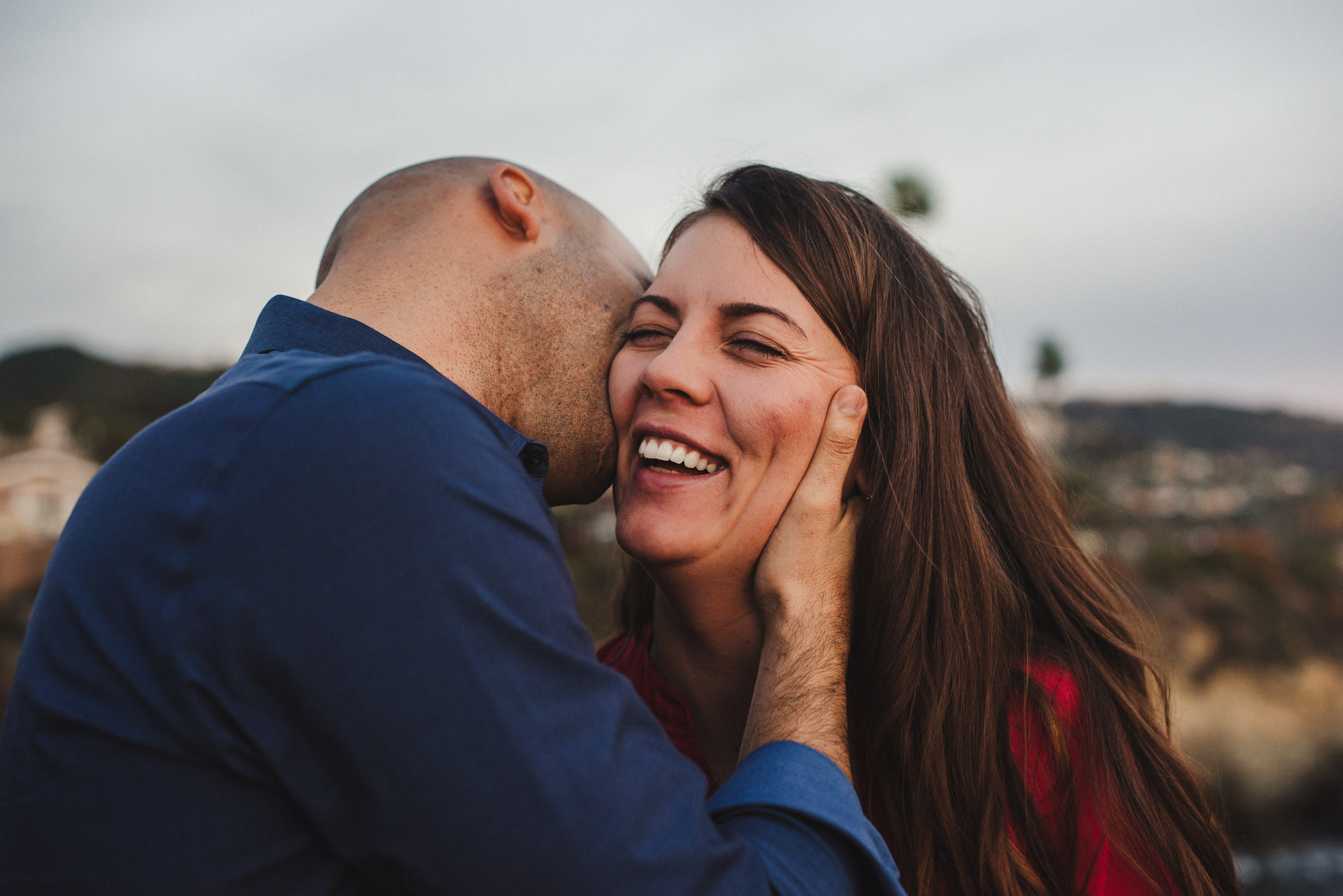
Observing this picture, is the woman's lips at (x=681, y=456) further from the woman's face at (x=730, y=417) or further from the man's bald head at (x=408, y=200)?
the man's bald head at (x=408, y=200)

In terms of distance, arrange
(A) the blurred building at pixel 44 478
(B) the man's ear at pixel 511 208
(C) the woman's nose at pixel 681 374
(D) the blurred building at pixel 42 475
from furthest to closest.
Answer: (A) the blurred building at pixel 44 478, (D) the blurred building at pixel 42 475, (B) the man's ear at pixel 511 208, (C) the woman's nose at pixel 681 374

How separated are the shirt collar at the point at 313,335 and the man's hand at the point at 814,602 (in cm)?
89

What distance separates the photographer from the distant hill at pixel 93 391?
21062 millimetres

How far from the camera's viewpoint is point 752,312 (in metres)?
2.41

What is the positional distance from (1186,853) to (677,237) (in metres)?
2.42

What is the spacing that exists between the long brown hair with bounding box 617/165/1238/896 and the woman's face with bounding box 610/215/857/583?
0.13 m

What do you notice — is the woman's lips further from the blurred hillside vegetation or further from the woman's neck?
the blurred hillside vegetation

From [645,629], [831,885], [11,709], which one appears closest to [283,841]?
[11,709]

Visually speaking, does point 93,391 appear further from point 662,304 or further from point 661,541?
point 661,541

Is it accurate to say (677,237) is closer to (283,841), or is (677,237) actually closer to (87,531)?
(87,531)

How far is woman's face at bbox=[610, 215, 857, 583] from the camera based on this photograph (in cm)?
235

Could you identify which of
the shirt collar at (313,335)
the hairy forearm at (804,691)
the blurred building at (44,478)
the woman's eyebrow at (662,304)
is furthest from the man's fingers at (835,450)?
the blurred building at (44,478)

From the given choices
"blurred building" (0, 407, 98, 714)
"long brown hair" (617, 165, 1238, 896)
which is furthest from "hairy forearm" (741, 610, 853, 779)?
"blurred building" (0, 407, 98, 714)

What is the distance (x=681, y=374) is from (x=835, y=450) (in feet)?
1.73
